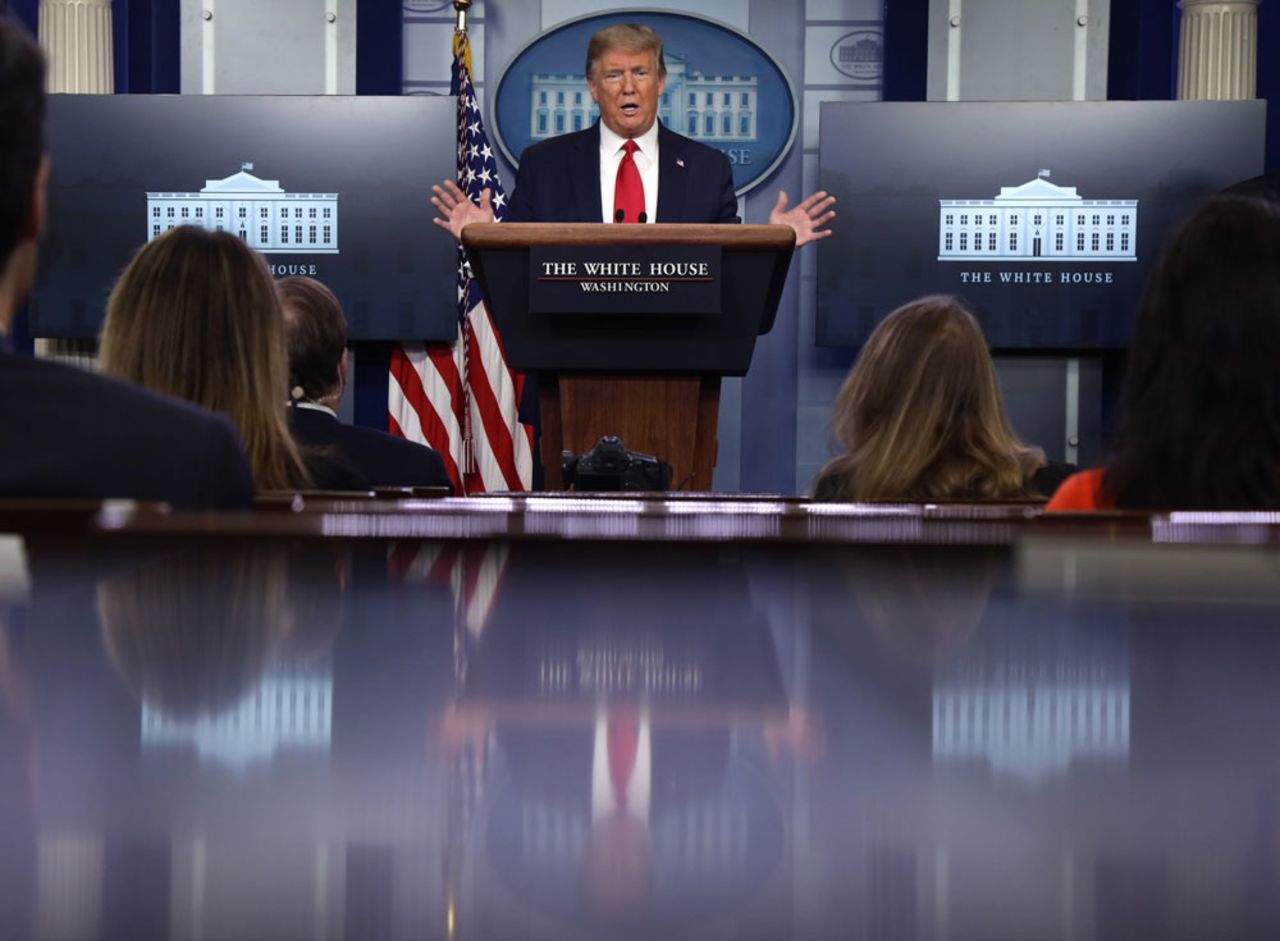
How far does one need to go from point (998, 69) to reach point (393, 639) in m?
5.56

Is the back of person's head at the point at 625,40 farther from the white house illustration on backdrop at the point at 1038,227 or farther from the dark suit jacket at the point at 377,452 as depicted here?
the dark suit jacket at the point at 377,452

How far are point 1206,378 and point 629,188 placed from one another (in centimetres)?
321

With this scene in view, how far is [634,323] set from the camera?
2760 mm

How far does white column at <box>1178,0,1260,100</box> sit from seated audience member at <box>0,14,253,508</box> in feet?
17.8

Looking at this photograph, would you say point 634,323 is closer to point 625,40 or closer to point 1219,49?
point 625,40

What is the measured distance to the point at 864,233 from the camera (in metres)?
5.38

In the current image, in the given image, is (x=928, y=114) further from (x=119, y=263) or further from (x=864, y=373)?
(x=864, y=373)

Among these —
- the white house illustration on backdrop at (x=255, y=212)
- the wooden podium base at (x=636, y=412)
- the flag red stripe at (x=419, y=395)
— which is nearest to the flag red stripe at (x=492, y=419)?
the flag red stripe at (x=419, y=395)

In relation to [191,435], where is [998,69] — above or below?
above

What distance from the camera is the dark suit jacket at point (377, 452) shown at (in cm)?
193

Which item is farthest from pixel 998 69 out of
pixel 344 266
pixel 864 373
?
pixel 864 373

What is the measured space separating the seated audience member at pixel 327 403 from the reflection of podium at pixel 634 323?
0.55m

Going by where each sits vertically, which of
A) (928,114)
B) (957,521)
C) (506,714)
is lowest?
(506,714)

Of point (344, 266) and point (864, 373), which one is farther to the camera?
point (344, 266)
